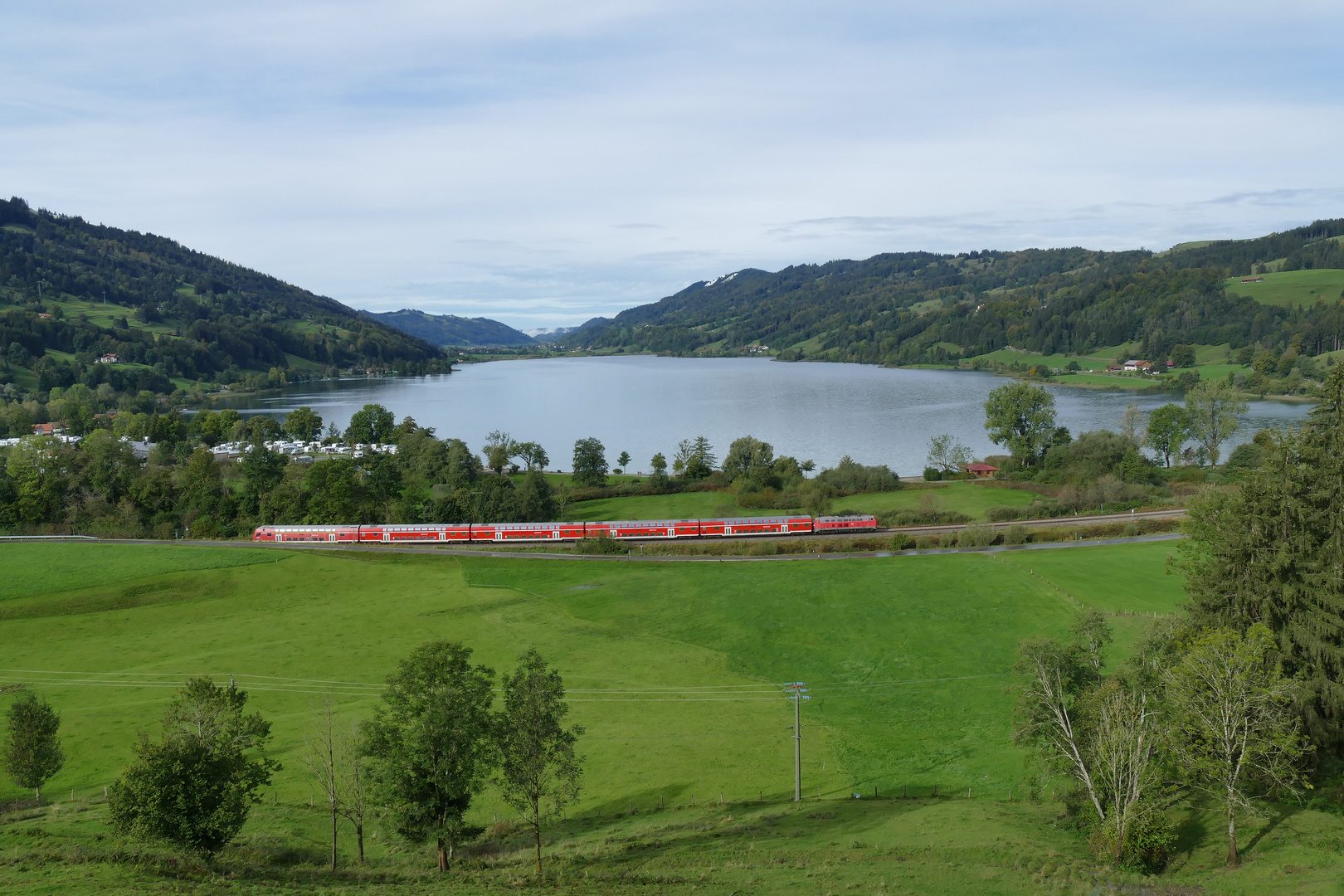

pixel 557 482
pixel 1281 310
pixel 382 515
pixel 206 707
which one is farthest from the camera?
pixel 1281 310

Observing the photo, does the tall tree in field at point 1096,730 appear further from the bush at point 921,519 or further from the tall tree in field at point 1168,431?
the tall tree in field at point 1168,431

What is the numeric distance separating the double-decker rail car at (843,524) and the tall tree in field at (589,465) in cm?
2639

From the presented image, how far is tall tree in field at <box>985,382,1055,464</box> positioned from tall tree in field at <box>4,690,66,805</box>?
80.1 metres

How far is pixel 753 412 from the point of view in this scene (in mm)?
136375

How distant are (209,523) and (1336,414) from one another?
242ft

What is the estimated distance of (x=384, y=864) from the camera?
66.7 feet

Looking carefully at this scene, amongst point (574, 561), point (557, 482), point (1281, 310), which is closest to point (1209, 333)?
point (1281, 310)

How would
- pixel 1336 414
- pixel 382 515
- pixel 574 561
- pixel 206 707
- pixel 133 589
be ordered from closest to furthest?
pixel 206 707 < pixel 1336 414 < pixel 133 589 < pixel 574 561 < pixel 382 515

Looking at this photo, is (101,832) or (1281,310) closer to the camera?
(101,832)

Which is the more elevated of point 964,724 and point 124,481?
point 124,481

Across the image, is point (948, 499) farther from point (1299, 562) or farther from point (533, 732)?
point (533, 732)

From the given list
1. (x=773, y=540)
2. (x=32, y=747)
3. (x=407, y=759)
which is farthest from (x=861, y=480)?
(x=32, y=747)

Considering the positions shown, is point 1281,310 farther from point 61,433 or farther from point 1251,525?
point 61,433

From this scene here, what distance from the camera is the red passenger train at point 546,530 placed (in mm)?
62906
